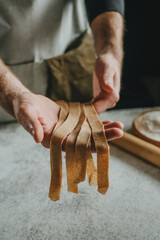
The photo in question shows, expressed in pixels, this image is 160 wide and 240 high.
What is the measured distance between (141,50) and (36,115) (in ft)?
5.15

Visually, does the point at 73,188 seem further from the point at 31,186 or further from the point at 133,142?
the point at 133,142

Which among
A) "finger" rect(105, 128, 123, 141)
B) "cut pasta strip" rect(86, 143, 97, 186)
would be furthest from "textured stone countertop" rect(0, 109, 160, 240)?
"finger" rect(105, 128, 123, 141)

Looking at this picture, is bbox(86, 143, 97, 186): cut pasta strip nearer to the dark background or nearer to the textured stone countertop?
the textured stone countertop

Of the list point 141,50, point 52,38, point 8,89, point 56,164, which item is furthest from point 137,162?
point 141,50

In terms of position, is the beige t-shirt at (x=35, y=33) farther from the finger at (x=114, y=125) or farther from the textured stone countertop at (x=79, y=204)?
the finger at (x=114, y=125)

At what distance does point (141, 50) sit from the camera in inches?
80.7

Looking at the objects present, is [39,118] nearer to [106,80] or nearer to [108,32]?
[106,80]

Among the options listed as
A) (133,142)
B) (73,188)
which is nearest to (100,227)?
(73,188)

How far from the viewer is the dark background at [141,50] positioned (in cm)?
186

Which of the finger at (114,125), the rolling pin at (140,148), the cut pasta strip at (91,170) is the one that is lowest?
the rolling pin at (140,148)

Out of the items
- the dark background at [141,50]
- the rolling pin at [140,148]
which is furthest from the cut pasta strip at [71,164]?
the dark background at [141,50]

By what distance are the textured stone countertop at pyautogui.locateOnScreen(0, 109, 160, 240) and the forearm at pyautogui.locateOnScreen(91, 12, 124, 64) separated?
496 millimetres

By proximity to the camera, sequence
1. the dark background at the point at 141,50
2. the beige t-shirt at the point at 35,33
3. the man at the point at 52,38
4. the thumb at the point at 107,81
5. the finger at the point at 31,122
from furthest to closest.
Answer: the dark background at the point at 141,50 → the beige t-shirt at the point at 35,33 → the man at the point at 52,38 → the thumb at the point at 107,81 → the finger at the point at 31,122

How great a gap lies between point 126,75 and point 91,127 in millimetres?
1376
